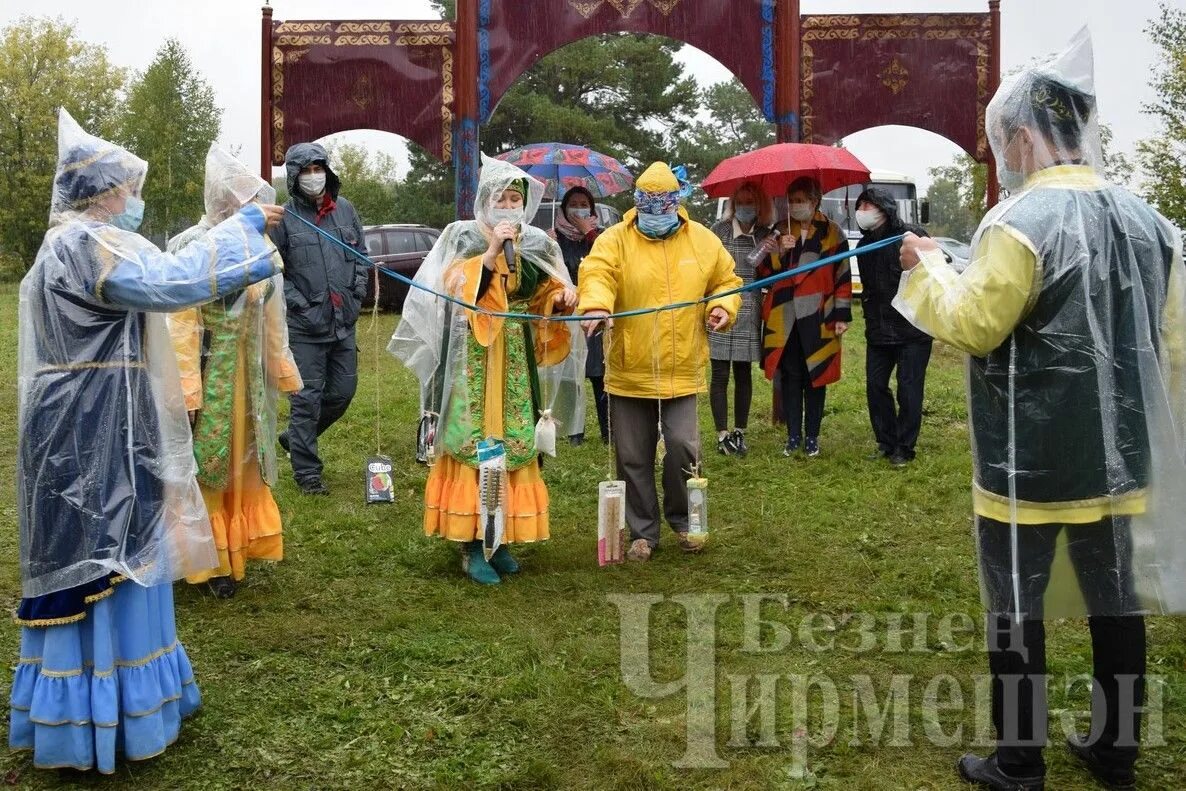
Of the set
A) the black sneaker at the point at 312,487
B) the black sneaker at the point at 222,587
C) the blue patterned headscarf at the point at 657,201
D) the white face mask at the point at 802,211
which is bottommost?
the black sneaker at the point at 222,587

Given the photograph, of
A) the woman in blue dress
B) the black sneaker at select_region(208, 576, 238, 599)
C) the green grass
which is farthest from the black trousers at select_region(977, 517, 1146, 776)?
the black sneaker at select_region(208, 576, 238, 599)

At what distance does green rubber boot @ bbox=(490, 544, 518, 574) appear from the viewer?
5.48 metres

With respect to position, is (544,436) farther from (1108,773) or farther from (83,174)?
(1108,773)

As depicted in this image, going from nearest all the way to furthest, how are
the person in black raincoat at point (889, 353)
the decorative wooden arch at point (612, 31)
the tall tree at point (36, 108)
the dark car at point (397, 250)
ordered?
the person in black raincoat at point (889, 353)
the decorative wooden arch at point (612, 31)
the dark car at point (397, 250)
the tall tree at point (36, 108)

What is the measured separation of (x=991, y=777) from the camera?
3.31 metres

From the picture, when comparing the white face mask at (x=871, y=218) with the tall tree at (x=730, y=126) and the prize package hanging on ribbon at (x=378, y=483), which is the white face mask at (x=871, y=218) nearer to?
the prize package hanging on ribbon at (x=378, y=483)

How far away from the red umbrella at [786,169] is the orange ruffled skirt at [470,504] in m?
3.02

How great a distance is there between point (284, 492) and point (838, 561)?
10.8ft

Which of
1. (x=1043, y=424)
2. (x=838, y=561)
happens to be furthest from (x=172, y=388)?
(x=838, y=561)

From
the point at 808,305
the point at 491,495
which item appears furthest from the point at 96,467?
the point at 808,305

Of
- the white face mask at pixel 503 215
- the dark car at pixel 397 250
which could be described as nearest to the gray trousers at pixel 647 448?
the white face mask at pixel 503 215

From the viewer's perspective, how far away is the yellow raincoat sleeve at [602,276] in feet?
17.6

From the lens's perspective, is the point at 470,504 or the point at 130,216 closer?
the point at 130,216

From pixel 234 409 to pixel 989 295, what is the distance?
3.31 m
